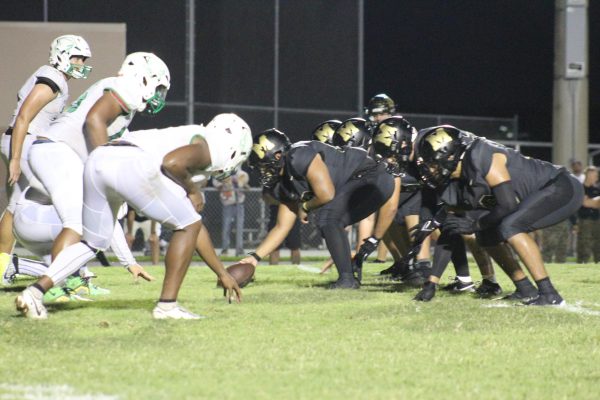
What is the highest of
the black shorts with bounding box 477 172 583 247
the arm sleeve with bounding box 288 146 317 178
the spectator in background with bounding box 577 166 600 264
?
the arm sleeve with bounding box 288 146 317 178

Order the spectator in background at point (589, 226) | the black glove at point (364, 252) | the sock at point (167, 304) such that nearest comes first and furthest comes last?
the sock at point (167, 304)
the black glove at point (364, 252)
the spectator in background at point (589, 226)

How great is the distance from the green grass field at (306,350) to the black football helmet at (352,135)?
286cm

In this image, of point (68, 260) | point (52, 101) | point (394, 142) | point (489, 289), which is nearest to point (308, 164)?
point (394, 142)

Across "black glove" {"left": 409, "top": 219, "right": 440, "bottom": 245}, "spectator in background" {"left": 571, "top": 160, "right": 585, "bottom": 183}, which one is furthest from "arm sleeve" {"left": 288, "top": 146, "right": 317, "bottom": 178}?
"spectator in background" {"left": 571, "top": 160, "right": 585, "bottom": 183}

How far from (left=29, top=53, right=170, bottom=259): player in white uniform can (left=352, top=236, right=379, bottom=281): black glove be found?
2834 millimetres

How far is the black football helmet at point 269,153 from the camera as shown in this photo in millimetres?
9367

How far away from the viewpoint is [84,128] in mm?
7723

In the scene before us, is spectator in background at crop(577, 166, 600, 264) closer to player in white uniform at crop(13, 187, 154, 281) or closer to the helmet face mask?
the helmet face mask

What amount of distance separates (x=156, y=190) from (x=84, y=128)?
1160mm

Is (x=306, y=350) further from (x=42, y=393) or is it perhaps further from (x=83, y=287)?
(x=83, y=287)

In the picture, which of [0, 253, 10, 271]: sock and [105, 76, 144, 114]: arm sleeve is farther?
[0, 253, 10, 271]: sock

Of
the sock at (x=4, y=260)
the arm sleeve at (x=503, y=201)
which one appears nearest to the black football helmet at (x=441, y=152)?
the arm sleeve at (x=503, y=201)

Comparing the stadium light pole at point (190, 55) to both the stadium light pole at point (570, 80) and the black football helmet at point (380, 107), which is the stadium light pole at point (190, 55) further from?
the black football helmet at point (380, 107)

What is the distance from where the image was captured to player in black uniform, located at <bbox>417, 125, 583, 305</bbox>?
8.05 m
